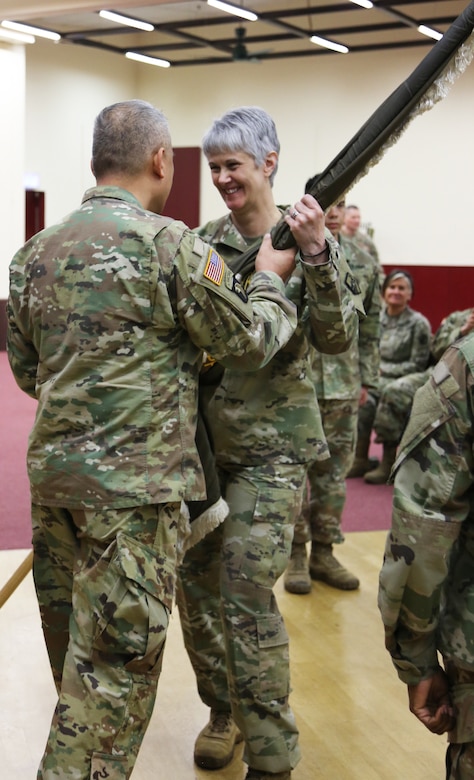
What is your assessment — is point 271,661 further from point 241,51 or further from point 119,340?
point 241,51

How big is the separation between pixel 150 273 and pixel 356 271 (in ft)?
9.36

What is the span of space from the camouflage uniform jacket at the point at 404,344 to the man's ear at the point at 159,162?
196 inches

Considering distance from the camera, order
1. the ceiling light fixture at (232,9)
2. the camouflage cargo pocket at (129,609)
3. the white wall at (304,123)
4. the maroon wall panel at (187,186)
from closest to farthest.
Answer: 1. the camouflage cargo pocket at (129,609)
2. the ceiling light fixture at (232,9)
3. the white wall at (304,123)
4. the maroon wall panel at (187,186)

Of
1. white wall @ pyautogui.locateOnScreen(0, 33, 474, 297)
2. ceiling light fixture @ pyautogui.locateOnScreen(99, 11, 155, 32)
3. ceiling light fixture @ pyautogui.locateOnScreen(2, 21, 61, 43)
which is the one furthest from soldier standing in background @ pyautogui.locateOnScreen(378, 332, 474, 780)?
ceiling light fixture @ pyautogui.locateOnScreen(2, 21, 61, 43)

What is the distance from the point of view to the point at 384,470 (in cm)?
682

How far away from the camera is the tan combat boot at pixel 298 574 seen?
4.35 meters

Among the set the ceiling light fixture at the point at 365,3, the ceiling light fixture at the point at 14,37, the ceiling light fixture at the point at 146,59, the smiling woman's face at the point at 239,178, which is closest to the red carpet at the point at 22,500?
the smiling woman's face at the point at 239,178

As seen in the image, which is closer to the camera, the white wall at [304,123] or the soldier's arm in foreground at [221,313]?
the soldier's arm in foreground at [221,313]

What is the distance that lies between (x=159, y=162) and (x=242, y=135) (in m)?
0.59

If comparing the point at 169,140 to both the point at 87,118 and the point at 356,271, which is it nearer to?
the point at 356,271

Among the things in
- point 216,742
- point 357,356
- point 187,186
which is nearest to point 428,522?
point 216,742

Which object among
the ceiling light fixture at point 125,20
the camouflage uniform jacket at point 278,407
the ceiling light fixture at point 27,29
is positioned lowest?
the camouflage uniform jacket at point 278,407

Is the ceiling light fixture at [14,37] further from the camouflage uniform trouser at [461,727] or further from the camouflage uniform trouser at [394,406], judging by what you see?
the camouflage uniform trouser at [461,727]

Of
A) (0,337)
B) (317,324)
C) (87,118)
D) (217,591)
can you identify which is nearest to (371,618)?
(217,591)
